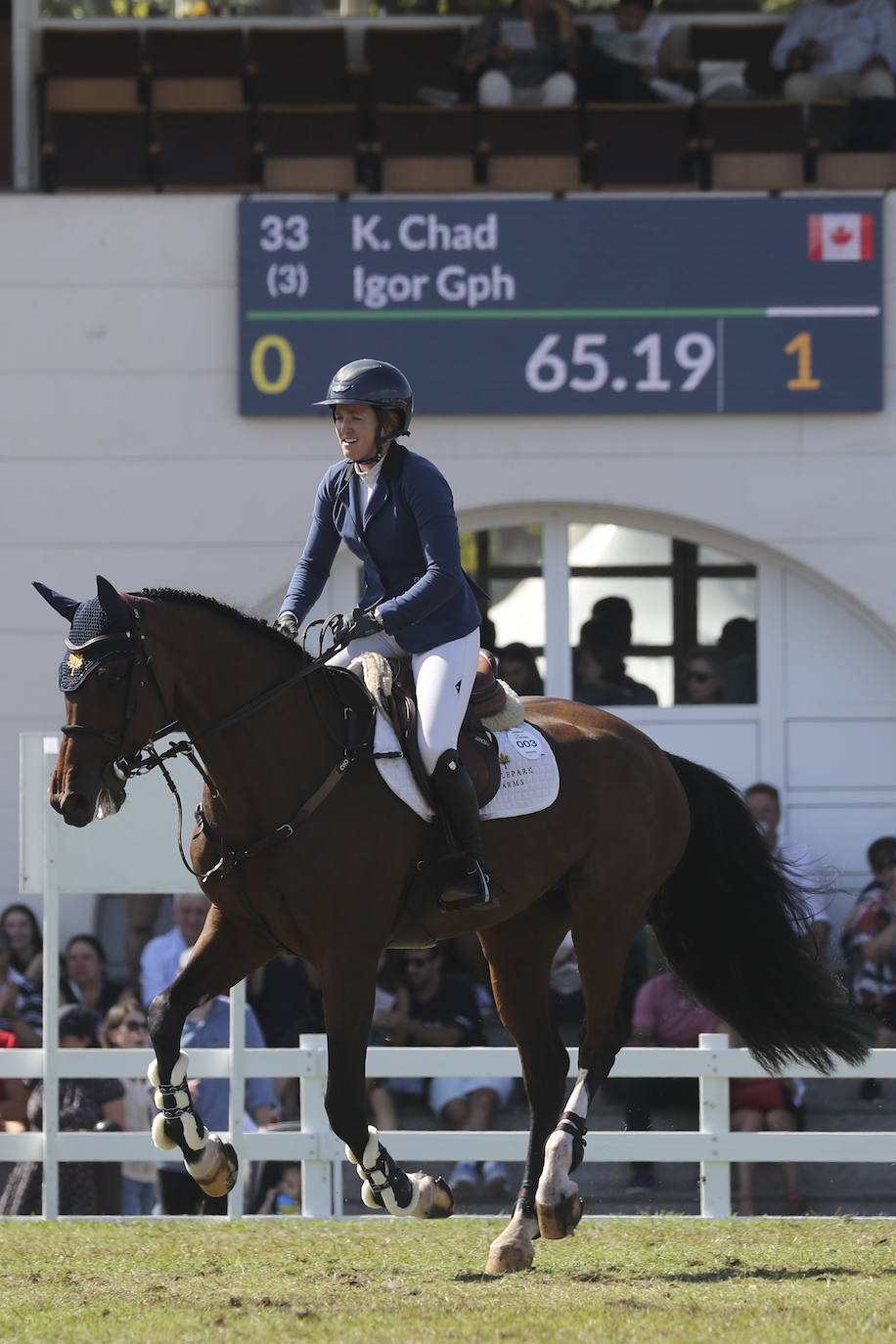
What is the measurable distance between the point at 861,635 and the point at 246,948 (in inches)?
273

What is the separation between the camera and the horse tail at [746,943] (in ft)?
20.4

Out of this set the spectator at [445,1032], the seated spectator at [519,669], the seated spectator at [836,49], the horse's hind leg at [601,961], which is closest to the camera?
the horse's hind leg at [601,961]

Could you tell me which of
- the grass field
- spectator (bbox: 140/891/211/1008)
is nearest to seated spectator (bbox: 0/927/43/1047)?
spectator (bbox: 140/891/211/1008)

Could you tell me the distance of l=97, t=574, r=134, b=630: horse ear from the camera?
4.81 metres

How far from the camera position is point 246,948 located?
5246 millimetres

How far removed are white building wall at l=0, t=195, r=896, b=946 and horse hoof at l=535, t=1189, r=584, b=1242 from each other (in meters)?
5.98

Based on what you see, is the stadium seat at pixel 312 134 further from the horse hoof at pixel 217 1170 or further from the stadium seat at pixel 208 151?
the horse hoof at pixel 217 1170

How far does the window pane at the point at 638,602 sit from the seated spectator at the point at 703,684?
263 mm

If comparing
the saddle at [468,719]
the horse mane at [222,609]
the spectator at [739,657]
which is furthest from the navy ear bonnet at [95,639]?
the spectator at [739,657]

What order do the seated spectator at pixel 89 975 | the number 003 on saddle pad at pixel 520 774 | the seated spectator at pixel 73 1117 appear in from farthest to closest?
the seated spectator at pixel 89 975 < the seated spectator at pixel 73 1117 < the number 003 on saddle pad at pixel 520 774

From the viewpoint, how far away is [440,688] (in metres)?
5.38

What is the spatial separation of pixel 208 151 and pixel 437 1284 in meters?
8.04

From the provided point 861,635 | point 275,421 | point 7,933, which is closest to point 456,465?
point 275,421

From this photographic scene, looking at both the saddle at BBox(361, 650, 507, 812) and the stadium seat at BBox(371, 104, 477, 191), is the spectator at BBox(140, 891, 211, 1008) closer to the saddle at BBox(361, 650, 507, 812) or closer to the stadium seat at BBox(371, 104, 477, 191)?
the saddle at BBox(361, 650, 507, 812)
